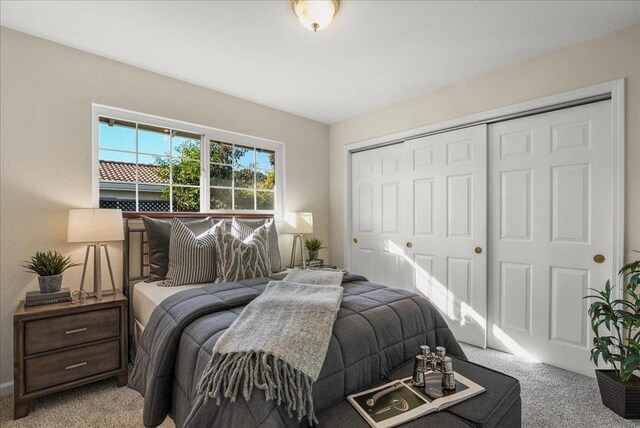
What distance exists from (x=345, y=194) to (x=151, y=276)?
2457 millimetres

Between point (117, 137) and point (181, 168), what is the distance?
0.58m

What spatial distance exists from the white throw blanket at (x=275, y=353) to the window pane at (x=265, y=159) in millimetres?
2396

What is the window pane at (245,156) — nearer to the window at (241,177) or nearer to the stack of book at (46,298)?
the window at (241,177)

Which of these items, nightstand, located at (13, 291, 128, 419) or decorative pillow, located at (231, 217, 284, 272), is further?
decorative pillow, located at (231, 217, 284, 272)

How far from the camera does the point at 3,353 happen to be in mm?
2145

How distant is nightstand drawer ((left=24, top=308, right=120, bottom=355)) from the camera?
6.25 ft

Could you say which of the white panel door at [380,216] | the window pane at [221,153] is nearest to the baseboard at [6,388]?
the window pane at [221,153]

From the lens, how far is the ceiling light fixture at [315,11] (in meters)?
1.85

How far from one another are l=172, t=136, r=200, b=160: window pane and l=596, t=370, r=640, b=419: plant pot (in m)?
3.71

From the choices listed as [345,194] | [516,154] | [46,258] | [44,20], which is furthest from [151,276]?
[516,154]

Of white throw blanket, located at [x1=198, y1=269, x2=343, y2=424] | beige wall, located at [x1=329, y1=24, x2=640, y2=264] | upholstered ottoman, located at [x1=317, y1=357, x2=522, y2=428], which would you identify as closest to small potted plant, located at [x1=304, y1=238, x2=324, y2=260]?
beige wall, located at [x1=329, y1=24, x2=640, y2=264]

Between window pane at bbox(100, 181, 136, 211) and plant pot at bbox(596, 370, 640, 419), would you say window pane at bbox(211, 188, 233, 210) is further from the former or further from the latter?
plant pot at bbox(596, 370, 640, 419)

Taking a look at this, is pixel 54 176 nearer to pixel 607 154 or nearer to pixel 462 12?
pixel 462 12

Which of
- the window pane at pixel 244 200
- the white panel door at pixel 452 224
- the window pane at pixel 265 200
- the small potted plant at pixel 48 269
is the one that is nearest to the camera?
the small potted plant at pixel 48 269
